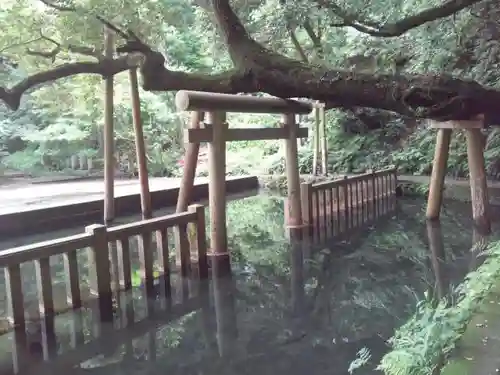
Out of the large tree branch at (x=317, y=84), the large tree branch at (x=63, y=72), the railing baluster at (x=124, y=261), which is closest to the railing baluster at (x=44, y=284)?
the railing baluster at (x=124, y=261)

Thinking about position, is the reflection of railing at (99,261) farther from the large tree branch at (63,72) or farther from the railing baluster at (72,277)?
the large tree branch at (63,72)

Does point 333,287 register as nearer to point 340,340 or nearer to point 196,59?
point 340,340

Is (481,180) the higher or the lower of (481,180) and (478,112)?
the lower

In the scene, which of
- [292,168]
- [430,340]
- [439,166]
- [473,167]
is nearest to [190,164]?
[292,168]

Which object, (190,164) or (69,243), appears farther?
(190,164)

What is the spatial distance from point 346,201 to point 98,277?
6640mm

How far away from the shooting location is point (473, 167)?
9.09 metres

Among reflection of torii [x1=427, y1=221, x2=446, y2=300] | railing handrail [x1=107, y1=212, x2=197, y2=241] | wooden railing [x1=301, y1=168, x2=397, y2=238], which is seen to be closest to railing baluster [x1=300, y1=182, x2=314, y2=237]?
wooden railing [x1=301, y1=168, x2=397, y2=238]

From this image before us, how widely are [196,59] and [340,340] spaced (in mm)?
18212

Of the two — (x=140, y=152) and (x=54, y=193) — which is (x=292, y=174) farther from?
(x=54, y=193)

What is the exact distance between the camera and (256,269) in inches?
321

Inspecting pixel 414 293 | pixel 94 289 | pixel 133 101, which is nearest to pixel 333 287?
pixel 414 293

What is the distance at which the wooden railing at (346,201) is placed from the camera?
10398 mm

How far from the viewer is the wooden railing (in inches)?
409
